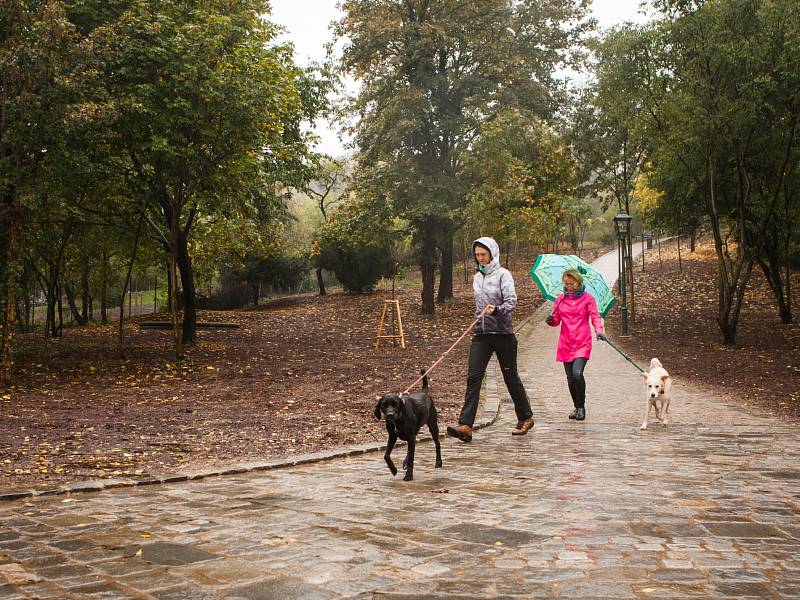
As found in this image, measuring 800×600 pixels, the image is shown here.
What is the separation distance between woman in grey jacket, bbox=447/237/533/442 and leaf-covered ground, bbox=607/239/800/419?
459 centimetres

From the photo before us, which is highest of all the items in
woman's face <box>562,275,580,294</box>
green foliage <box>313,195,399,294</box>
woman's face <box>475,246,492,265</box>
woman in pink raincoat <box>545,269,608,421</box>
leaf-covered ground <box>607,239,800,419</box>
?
green foliage <box>313,195,399,294</box>

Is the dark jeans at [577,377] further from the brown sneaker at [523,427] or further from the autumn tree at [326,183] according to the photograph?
the autumn tree at [326,183]

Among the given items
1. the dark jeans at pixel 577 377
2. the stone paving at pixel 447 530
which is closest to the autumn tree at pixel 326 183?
the dark jeans at pixel 577 377

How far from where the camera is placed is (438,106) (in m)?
29.4

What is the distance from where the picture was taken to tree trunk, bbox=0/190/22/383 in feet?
47.6

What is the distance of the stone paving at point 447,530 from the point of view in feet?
13.7

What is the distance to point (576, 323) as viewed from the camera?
1021 centimetres

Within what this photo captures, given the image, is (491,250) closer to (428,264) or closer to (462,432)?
(462,432)

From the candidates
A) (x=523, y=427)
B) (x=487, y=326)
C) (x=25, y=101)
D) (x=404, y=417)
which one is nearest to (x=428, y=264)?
(x=25, y=101)

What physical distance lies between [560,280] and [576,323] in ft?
12.9

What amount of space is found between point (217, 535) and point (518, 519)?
1984mm

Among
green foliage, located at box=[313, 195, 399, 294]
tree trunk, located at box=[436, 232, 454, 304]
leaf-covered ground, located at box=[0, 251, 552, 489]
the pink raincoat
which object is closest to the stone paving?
leaf-covered ground, located at box=[0, 251, 552, 489]

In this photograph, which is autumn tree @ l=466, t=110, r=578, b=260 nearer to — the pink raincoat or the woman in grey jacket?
the pink raincoat

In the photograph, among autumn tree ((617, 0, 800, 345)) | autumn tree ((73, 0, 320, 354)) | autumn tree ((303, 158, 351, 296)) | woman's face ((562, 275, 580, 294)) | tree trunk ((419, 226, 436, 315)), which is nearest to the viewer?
woman's face ((562, 275, 580, 294))
